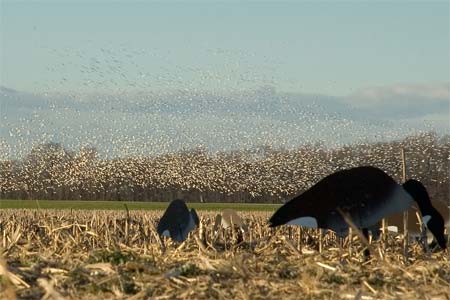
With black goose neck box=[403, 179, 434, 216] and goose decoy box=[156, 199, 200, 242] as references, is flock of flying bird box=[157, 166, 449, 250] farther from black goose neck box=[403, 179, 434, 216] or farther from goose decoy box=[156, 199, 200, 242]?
goose decoy box=[156, 199, 200, 242]

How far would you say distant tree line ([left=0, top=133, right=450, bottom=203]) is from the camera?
60031mm

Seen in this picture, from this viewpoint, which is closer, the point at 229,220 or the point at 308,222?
the point at 308,222

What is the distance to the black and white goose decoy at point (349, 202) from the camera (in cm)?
955

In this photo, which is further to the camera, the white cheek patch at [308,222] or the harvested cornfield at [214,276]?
the white cheek patch at [308,222]

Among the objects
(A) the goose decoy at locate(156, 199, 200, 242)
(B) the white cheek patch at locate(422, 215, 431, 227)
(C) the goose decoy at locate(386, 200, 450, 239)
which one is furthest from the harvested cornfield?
(C) the goose decoy at locate(386, 200, 450, 239)

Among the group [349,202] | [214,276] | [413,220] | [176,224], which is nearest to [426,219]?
[349,202]

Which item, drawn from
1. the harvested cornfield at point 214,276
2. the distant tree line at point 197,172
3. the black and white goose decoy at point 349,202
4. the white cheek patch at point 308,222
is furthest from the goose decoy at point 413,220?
the distant tree line at point 197,172

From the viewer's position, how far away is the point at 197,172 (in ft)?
195

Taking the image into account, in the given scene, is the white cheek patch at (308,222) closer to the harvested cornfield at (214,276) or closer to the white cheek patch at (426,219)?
the harvested cornfield at (214,276)

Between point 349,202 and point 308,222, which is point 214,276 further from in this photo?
point 349,202

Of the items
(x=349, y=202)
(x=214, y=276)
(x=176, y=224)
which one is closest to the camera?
(x=214, y=276)

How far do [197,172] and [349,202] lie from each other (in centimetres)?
4993

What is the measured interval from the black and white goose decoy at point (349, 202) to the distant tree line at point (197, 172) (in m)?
49.3

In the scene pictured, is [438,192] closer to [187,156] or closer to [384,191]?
[187,156]
